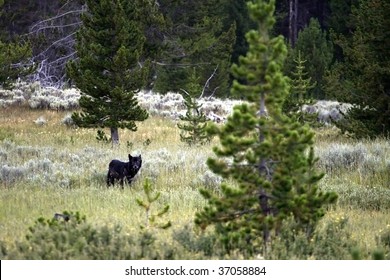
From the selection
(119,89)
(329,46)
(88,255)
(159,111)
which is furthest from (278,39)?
(329,46)

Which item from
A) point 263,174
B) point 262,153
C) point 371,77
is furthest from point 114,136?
point 262,153

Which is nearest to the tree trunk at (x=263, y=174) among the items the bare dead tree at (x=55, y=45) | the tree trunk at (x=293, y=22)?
the bare dead tree at (x=55, y=45)

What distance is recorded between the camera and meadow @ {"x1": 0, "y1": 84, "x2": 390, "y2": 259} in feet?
22.6

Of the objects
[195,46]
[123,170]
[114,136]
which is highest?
[195,46]

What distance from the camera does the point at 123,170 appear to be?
431 inches

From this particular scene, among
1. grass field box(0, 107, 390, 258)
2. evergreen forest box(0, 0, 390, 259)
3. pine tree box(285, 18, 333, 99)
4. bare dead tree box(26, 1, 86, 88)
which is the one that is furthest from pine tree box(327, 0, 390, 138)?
bare dead tree box(26, 1, 86, 88)

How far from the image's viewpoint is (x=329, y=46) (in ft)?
119

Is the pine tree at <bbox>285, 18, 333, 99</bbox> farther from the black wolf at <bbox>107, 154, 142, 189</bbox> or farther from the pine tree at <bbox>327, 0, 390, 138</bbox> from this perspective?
the black wolf at <bbox>107, 154, 142, 189</bbox>

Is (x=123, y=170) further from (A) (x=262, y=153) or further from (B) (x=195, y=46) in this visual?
(B) (x=195, y=46)

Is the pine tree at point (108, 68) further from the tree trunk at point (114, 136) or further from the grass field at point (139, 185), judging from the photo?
the grass field at point (139, 185)

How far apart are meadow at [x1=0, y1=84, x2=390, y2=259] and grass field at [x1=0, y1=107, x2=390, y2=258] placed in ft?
0.05

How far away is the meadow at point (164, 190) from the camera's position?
6.90 meters

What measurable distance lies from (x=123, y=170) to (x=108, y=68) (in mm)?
6057

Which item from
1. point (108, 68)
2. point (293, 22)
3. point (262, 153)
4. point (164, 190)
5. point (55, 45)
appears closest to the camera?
point (262, 153)
